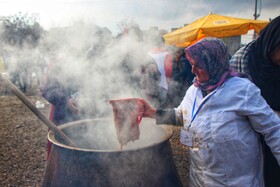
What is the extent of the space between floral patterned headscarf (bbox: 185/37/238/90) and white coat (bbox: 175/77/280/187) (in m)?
0.06

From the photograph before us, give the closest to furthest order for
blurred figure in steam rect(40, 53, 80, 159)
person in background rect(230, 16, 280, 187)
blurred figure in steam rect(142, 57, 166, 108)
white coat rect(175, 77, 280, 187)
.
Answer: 1. white coat rect(175, 77, 280, 187)
2. person in background rect(230, 16, 280, 187)
3. blurred figure in steam rect(40, 53, 80, 159)
4. blurred figure in steam rect(142, 57, 166, 108)

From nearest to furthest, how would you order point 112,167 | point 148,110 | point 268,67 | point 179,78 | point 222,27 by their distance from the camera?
point 112,167
point 268,67
point 148,110
point 179,78
point 222,27

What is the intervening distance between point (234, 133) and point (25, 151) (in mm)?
5261

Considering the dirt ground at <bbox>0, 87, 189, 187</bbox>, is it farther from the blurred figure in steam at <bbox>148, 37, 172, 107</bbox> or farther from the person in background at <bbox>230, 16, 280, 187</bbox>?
the person in background at <bbox>230, 16, 280, 187</bbox>

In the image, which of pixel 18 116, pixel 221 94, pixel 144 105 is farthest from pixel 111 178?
pixel 18 116

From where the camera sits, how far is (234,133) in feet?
6.00

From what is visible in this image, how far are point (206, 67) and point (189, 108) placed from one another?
15.0 inches

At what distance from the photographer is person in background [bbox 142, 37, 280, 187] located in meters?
1.77

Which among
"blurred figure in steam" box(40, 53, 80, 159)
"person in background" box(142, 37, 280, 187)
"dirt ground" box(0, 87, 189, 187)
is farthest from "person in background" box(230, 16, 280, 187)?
"blurred figure in steam" box(40, 53, 80, 159)

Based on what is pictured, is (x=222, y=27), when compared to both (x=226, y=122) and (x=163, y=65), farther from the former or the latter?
(x=226, y=122)

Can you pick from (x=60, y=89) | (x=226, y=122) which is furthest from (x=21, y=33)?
(x=226, y=122)

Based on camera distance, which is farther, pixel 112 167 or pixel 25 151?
pixel 25 151

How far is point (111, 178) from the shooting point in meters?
2.02

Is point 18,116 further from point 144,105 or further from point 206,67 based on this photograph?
point 206,67
